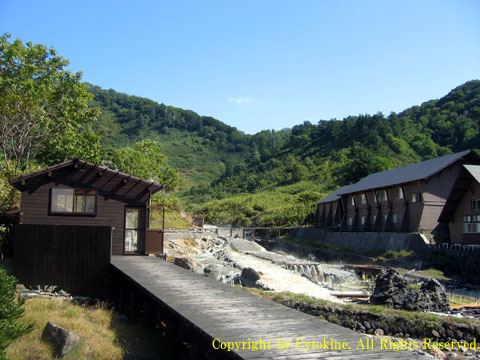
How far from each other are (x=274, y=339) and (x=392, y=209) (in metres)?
32.4

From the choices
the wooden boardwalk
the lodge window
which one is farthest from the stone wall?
the wooden boardwalk

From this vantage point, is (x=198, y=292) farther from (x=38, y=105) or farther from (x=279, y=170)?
(x=279, y=170)

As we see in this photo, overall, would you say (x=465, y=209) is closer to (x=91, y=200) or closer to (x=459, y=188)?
(x=459, y=188)

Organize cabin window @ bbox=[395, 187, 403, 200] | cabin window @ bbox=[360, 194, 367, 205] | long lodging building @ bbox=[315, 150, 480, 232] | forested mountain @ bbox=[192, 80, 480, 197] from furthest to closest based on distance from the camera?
forested mountain @ bbox=[192, 80, 480, 197]
cabin window @ bbox=[360, 194, 367, 205]
cabin window @ bbox=[395, 187, 403, 200]
long lodging building @ bbox=[315, 150, 480, 232]

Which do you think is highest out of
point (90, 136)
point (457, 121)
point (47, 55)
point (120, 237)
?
point (457, 121)

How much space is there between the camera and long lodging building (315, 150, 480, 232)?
32469mm

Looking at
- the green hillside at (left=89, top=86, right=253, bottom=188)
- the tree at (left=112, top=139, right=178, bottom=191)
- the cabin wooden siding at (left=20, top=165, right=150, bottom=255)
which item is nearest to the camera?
the cabin wooden siding at (left=20, top=165, right=150, bottom=255)

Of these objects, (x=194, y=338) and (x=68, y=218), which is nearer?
(x=194, y=338)

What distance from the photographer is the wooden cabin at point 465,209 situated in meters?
27.3

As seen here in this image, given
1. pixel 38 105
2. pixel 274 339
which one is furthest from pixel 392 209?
pixel 274 339

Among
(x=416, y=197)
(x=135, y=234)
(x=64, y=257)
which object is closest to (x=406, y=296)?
(x=135, y=234)

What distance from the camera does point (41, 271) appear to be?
14.0 meters

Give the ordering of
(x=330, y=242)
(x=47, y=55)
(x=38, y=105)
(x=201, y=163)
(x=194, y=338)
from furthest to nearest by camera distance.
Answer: (x=201, y=163) < (x=330, y=242) < (x=47, y=55) < (x=38, y=105) < (x=194, y=338)

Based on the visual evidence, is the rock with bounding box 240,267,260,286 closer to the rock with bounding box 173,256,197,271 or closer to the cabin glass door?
the rock with bounding box 173,256,197,271
